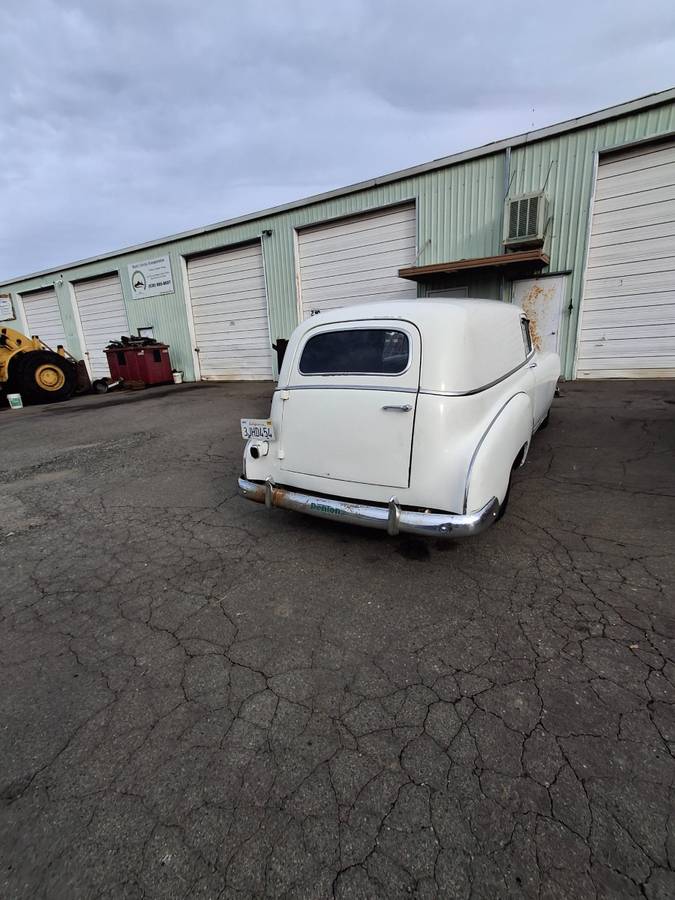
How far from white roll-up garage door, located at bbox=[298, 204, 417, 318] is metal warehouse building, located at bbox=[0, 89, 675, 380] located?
3cm

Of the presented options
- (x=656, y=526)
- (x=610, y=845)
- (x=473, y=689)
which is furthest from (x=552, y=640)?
(x=656, y=526)

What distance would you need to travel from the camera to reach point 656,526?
327 cm

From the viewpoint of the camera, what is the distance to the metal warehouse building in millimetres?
8406

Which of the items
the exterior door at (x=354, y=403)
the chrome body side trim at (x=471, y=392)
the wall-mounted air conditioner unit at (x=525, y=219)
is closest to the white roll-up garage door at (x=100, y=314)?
the wall-mounted air conditioner unit at (x=525, y=219)

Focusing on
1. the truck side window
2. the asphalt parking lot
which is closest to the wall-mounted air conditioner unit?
the truck side window

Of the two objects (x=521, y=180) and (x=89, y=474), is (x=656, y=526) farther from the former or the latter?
(x=521, y=180)

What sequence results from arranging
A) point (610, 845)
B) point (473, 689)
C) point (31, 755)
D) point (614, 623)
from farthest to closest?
point (614, 623)
point (473, 689)
point (31, 755)
point (610, 845)

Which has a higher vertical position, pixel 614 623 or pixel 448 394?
pixel 448 394

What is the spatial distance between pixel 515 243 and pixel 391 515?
872 centimetres

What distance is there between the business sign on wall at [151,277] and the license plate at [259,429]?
14.1m

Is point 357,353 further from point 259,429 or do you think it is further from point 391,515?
point 391,515

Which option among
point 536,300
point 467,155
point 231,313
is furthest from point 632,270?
point 231,313

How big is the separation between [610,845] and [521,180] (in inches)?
433

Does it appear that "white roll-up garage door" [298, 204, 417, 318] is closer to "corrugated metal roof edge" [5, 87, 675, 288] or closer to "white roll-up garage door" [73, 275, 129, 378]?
"corrugated metal roof edge" [5, 87, 675, 288]
